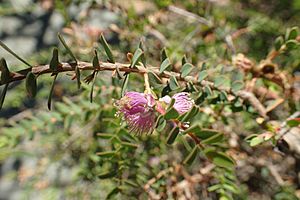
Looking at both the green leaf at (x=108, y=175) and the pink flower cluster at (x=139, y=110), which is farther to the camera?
the green leaf at (x=108, y=175)

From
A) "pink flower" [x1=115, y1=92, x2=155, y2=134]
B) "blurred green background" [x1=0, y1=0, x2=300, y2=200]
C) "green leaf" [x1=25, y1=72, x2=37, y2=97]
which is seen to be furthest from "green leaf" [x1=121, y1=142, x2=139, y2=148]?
"green leaf" [x1=25, y1=72, x2=37, y2=97]

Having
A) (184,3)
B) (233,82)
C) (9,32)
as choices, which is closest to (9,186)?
(9,32)

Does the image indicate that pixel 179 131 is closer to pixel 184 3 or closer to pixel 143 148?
pixel 143 148

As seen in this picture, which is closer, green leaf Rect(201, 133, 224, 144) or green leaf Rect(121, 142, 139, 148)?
green leaf Rect(201, 133, 224, 144)

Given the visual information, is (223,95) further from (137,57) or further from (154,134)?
(154,134)

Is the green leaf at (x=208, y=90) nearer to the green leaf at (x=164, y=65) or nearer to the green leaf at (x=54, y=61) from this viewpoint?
the green leaf at (x=164, y=65)

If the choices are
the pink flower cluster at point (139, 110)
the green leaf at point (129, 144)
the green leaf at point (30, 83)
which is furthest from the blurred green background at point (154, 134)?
the green leaf at point (30, 83)

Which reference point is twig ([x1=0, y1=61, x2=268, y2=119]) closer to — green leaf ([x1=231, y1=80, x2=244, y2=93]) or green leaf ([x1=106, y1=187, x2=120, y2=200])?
green leaf ([x1=231, y1=80, x2=244, y2=93])
